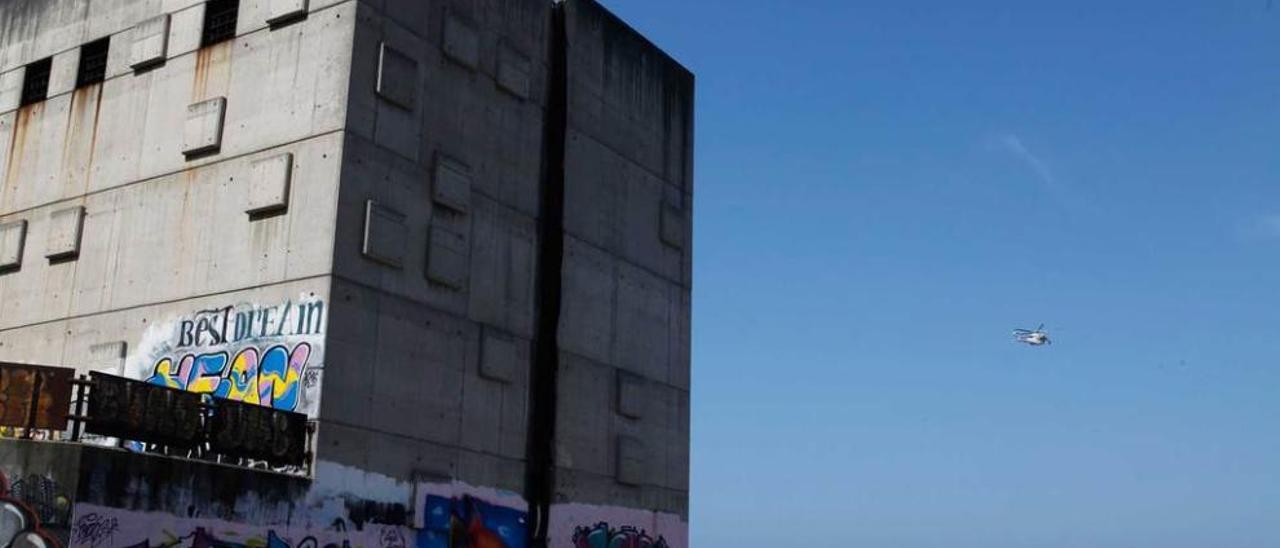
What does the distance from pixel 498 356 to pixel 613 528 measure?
6.31m

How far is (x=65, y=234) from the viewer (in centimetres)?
3419

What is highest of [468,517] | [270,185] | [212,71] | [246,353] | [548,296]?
[212,71]

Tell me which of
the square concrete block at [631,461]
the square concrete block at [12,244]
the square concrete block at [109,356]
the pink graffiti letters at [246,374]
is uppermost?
the square concrete block at [12,244]

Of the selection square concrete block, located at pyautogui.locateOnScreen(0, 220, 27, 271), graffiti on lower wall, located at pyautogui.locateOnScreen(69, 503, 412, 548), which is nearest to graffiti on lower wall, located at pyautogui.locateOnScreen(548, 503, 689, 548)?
graffiti on lower wall, located at pyautogui.locateOnScreen(69, 503, 412, 548)

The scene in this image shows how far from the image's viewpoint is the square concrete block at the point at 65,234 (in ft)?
111

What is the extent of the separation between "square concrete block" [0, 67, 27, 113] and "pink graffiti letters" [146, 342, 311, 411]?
36.5 feet

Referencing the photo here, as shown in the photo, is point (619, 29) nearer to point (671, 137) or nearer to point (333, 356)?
point (671, 137)

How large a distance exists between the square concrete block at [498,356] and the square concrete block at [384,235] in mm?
3353

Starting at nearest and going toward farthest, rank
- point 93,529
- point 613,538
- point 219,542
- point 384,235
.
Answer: point 93,529 → point 219,542 → point 384,235 → point 613,538

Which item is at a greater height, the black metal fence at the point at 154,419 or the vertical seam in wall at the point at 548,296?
the vertical seam in wall at the point at 548,296

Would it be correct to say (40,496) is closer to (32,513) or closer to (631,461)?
(32,513)

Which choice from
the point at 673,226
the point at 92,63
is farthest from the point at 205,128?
the point at 673,226

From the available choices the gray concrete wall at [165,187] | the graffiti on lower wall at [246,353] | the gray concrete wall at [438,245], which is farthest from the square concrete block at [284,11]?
the graffiti on lower wall at [246,353]

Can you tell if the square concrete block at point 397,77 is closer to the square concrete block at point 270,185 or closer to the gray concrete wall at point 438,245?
the gray concrete wall at point 438,245
